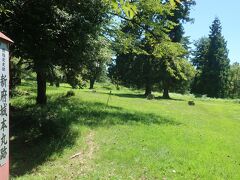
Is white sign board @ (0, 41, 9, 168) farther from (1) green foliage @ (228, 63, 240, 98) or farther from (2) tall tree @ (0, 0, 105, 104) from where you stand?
(1) green foliage @ (228, 63, 240, 98)

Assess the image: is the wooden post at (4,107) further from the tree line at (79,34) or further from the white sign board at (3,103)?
the tree line at (79,34)

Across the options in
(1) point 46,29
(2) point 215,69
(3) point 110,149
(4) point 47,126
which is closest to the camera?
(3) point 110,149

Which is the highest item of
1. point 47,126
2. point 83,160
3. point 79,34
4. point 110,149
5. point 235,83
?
point 79,34

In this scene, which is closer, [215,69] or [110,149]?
[110,149]

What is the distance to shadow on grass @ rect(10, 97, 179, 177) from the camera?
46.4 feet

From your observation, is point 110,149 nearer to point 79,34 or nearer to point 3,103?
point 79,34

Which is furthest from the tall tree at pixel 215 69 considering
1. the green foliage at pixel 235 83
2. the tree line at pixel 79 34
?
the tree line at pixel 79 34

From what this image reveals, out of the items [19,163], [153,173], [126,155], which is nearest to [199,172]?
[153,173]

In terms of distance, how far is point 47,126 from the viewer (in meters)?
17.9

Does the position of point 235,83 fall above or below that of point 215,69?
below

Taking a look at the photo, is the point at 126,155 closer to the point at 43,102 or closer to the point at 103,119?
the point at 103,119

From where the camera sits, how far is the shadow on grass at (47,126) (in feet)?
46.4

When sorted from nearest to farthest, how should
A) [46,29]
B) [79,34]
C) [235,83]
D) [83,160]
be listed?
1. [83,160]
2. [46,29]
3. [79,34]
4. [235,83]

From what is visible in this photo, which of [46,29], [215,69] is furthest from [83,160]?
[215,69]
